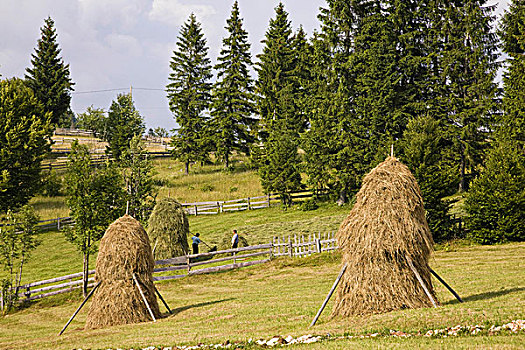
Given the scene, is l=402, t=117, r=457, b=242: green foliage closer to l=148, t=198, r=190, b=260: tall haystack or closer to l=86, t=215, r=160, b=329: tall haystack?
l=148, t=198, r=190, b=260: tall haystack

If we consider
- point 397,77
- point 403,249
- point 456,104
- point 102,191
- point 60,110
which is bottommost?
point 403,249

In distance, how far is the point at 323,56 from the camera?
39750mm

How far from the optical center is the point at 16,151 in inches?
1570

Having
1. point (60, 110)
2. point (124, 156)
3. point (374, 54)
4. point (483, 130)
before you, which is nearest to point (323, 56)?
point (374, 54)

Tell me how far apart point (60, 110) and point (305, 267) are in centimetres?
5617

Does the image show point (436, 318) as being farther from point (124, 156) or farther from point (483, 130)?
point (483, 130)

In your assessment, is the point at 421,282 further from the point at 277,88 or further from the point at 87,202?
the point at 277,88

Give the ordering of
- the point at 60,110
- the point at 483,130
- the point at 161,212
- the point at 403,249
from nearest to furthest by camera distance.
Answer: the point at 403,249 → the point at 161,212 → the point at 483,130 → the point at 60,110

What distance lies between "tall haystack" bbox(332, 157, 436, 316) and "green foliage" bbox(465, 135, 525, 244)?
598 inches

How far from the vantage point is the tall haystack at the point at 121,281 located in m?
13.9

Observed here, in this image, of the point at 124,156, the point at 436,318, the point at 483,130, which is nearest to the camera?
the point at 436,318

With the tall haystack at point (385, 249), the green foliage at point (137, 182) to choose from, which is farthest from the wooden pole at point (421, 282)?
the green foliage at point (137, 182)

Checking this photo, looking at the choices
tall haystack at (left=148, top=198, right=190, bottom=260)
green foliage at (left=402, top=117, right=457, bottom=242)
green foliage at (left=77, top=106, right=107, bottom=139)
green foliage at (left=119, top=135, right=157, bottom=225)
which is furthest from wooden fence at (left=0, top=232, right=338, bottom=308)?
green foliage at (left=77, top=106, right=107, bottom=139)

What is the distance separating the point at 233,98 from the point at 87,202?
37.5 metres
